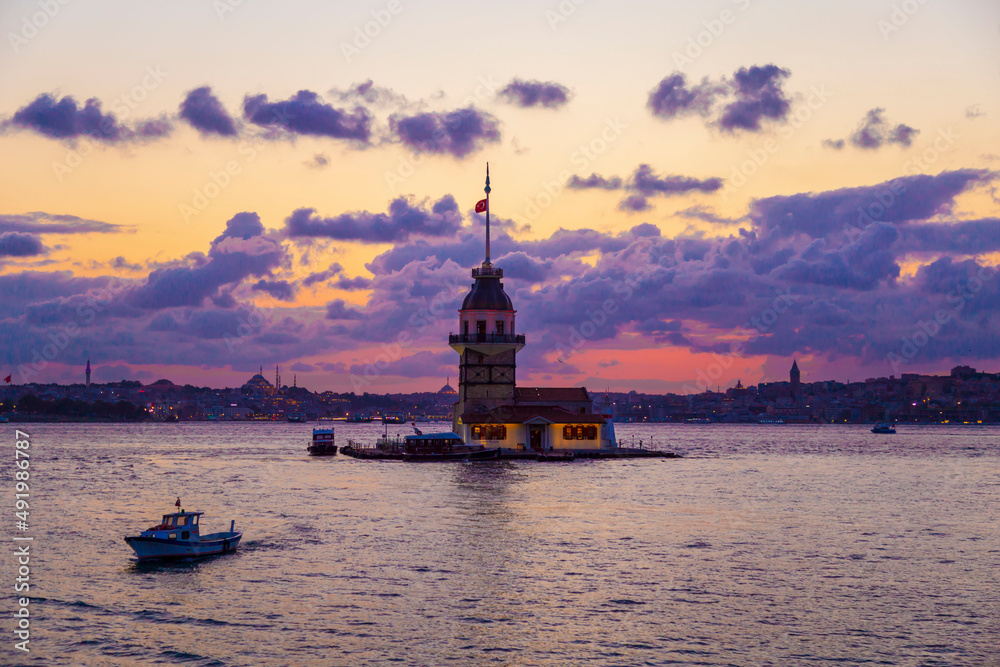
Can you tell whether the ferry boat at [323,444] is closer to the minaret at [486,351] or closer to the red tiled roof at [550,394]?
the minaret at [486,351]

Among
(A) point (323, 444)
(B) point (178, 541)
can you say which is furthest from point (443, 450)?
(B) point (178, 541)

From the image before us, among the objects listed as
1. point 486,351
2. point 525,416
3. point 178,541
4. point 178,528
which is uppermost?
point 486,351

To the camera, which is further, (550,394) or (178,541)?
(550,394)

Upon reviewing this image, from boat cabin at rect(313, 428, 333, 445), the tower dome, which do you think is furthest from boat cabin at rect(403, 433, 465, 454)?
boat cabin at rect(313, 428, 333, 445)

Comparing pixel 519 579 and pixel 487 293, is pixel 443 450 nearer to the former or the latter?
pixel 487 293

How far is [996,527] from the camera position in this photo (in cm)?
5609

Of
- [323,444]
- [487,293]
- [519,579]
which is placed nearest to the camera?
[519,579]

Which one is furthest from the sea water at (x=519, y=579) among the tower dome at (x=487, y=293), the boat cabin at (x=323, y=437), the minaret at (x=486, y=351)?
the boat cabin at (x=323, y=437)

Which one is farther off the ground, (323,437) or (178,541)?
(323,437)

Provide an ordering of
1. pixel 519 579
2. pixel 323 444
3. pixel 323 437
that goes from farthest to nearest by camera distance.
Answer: pixel 323 437 < pixel 323 444 < pixel 519 579

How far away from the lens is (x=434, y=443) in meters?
102

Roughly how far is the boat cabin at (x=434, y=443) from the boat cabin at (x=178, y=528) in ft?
186

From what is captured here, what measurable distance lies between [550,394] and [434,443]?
1312 cm

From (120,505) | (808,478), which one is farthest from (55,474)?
(808,478)
